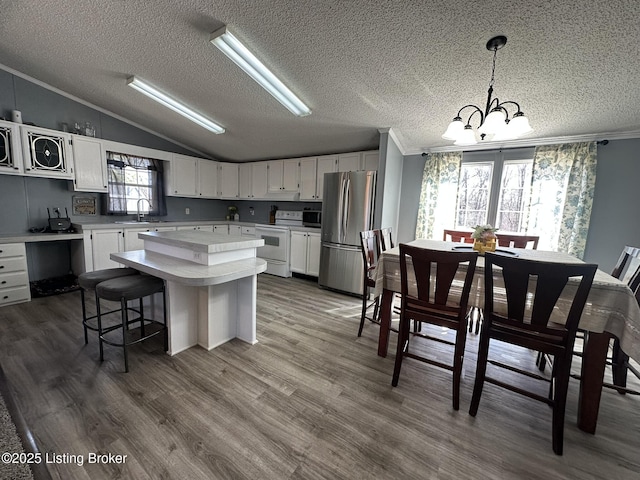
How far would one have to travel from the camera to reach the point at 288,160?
4.88 metres

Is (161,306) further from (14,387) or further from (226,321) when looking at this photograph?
(14,387)

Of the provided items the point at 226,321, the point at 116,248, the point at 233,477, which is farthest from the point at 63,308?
the point at 233,477

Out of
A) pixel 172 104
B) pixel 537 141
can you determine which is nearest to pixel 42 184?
pixel 172 104

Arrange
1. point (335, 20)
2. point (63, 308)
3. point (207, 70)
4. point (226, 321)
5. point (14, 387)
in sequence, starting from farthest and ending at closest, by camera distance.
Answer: point (63, 308) < point (207, 70) < point (226, 321) < point (335, 20) < point (14, 387)

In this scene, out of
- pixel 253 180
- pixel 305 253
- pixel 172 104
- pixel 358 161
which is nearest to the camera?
pixel 172 104

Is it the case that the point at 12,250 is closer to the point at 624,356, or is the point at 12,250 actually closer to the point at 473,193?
the point at 624,356

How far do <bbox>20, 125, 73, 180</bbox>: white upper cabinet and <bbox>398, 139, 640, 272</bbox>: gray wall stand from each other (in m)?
7.05

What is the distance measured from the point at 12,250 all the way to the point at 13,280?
36cm

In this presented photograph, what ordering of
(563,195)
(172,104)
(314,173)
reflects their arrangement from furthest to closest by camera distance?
1. (314,173)
2. (172,104)
3. (563,195)

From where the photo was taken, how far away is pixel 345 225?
3.75 metres

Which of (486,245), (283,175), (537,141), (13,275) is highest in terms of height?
(537,141)

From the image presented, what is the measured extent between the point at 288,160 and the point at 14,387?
432 cm

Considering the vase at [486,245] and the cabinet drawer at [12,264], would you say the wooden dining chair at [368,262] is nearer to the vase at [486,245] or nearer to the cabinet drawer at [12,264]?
the vase at [486,245]

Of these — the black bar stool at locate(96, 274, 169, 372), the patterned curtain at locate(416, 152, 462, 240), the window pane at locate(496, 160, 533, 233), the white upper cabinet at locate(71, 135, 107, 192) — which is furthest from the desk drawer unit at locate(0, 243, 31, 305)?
the window pane at locate(496, 160, 533, 233)
